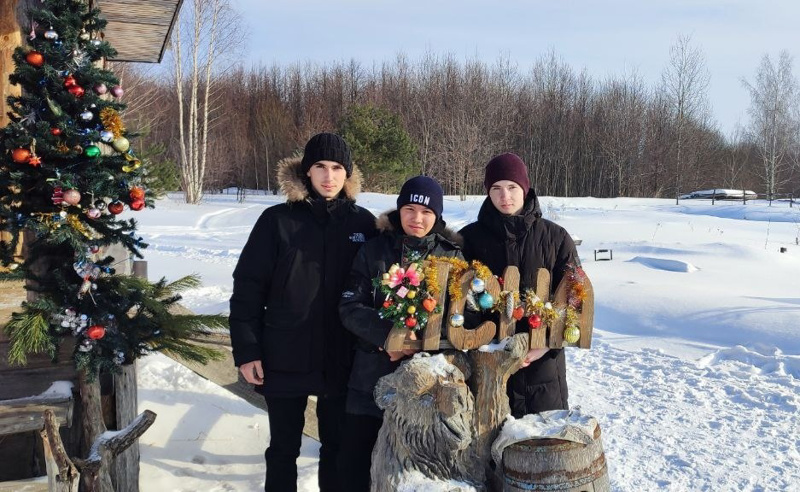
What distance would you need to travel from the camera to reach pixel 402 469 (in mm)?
2186

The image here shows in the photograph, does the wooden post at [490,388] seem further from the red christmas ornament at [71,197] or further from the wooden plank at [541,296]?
the red christmas ornament at [71,197]

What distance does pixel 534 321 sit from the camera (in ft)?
8.12

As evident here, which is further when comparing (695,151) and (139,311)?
(695,151)

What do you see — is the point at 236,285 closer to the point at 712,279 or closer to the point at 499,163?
the point at 499,163

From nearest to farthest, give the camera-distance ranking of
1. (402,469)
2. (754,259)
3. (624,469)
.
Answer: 1. (402,469)
2. (624,469)
3. (754,259)

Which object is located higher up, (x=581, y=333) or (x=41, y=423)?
(x=581, y=333)

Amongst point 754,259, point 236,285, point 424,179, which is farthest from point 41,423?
point 754,259

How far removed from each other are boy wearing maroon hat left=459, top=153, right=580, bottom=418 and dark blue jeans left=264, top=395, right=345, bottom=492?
0.85m

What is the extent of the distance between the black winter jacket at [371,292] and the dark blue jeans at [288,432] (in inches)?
11.0

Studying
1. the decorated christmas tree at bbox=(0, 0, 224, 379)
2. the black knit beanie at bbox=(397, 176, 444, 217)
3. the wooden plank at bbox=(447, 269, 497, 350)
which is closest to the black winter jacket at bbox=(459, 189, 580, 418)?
the black knit beanie at bbox=(397, 176, 444, 217)

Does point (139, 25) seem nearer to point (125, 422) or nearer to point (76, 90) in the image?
point (76, 90)

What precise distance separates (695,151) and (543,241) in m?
37.8

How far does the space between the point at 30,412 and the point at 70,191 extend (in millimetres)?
→ 1051

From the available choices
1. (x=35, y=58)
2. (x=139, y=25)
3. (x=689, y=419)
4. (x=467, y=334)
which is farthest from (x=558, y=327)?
(x=139, y=25)
